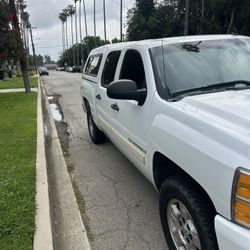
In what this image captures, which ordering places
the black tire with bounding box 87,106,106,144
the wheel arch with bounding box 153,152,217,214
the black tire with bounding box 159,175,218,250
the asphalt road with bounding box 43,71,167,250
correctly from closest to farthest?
the black tire with bounding box 159,175,218,250
the wheel arch with bounding box 153,152,217,214
the asphalt road with bounding box 43,71,167,250
the black tire with bounding box 87,106,106,144

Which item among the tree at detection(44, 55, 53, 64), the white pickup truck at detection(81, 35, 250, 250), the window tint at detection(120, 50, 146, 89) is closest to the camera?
the white pickup truck at detection(81, 35, 250, 250)

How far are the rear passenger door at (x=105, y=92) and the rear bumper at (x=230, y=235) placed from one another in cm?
292

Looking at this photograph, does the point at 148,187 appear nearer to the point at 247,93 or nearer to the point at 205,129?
the point at 247,93

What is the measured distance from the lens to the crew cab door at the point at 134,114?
11.8 feet

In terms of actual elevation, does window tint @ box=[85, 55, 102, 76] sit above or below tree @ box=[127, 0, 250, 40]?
below

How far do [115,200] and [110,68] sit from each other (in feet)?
6.41

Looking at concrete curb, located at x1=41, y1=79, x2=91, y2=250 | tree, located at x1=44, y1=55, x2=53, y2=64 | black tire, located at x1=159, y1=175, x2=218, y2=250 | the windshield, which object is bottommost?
tree, located at x1=44, y1=55, x2=53, y2=64

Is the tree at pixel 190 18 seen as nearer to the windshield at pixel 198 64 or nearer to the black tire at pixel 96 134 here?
the black tire at pixel 96 134

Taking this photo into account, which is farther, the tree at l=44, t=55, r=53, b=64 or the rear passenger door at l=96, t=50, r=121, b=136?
the tree at l=44, t=55, r=53, b=64

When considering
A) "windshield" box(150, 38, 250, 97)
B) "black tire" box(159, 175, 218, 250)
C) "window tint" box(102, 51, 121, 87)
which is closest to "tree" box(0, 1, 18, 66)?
"window tint" box(102, 51, 121, 87)

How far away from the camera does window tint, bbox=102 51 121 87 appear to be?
514 centimetres

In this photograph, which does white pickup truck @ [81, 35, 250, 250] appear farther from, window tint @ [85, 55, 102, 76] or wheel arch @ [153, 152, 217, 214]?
window tint @ [85, 55, 102, 76]

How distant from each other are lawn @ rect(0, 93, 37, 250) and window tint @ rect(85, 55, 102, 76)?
1.74 metres

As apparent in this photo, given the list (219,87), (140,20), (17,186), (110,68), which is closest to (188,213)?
(219,87)
